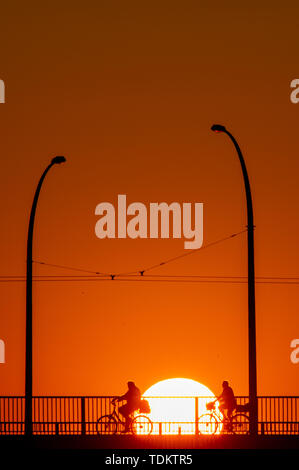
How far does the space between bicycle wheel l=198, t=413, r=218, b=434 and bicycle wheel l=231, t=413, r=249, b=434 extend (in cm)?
56

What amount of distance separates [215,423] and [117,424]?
2.95 m

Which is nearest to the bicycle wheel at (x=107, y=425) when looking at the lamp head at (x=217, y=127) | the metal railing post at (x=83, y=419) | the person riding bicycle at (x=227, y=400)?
the metal railing post at (x=83, y=419)

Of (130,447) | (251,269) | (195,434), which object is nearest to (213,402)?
(195,434)

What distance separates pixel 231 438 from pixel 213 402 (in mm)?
3524

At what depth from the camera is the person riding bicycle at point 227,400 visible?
38.0 m


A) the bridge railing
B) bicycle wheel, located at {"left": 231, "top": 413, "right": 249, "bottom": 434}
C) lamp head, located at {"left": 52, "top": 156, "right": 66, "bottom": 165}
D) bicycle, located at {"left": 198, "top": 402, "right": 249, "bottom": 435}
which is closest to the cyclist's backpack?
the bridge railing

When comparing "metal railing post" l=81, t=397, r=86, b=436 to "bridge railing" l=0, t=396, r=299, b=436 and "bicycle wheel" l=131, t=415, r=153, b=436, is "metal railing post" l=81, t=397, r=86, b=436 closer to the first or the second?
"bridge railing" l=0, t=396, r=299, b=436

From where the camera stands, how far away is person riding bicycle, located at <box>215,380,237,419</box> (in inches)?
1496

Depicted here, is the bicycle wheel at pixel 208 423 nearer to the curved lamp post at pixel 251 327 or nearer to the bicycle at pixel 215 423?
the bicycle at pixel 215 423

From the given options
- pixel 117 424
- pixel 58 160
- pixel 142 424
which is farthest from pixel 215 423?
pixel 58 160

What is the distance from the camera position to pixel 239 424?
3819 centimetres

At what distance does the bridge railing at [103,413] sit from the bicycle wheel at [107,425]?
0.50 feet
